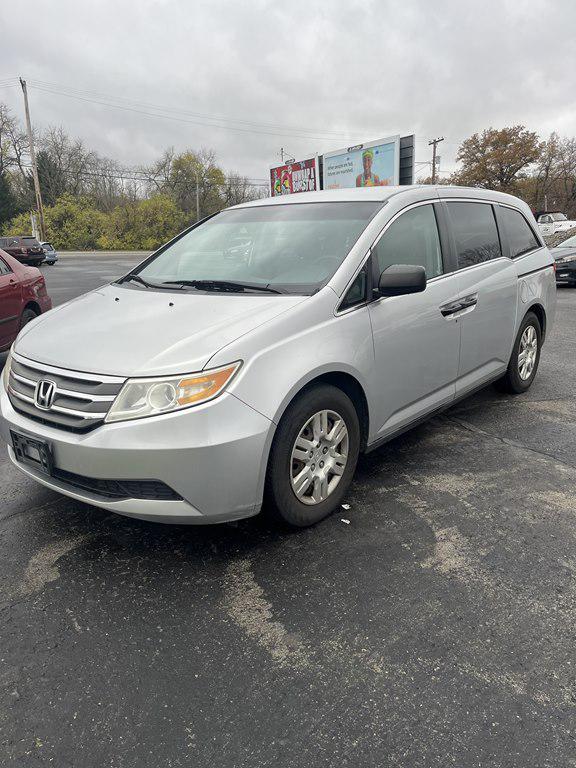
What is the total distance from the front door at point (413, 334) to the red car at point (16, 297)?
4.73 meters

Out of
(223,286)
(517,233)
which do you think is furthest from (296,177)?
(223,286)

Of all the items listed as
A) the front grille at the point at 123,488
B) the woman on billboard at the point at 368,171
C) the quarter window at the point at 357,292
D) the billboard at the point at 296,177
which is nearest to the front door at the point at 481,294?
the quarter window at the point at 357,292

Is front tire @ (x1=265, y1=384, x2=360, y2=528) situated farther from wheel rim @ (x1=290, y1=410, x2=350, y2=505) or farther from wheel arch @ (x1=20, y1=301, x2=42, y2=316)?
wheel arch @ (x1=20, y1=301, x2=42, y2=316)

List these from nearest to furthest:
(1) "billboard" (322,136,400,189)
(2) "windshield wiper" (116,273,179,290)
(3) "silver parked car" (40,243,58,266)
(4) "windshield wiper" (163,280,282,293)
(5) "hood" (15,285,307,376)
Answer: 1. (5) "hood" (15,285,307,376)
2. (4) "windshield wiper" (163,280,282,293)
3. (2) "windshield wiper" (116,273,179,290)
4. (1) "billboard" (322,136,400,189)
5. (3) "silver parked car" (40,243,58,266)

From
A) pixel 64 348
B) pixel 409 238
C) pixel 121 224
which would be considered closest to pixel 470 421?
pixel 409 238

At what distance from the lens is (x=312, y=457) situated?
9.32ft

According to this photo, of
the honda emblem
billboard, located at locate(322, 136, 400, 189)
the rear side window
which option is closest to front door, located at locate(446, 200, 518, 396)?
the rear side window

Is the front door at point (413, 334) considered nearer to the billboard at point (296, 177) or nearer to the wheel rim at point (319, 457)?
the wheel rim at point (319, 457)

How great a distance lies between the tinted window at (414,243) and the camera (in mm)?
3293

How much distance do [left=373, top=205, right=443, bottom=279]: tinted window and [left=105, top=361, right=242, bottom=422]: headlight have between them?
4.52 feet

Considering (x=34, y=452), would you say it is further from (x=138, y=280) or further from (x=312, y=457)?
(x=138, y=280)

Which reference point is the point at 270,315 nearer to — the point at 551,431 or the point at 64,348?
the point at 64,348

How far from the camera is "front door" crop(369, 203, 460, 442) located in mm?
3199

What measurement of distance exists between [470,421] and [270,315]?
2.50 metres
